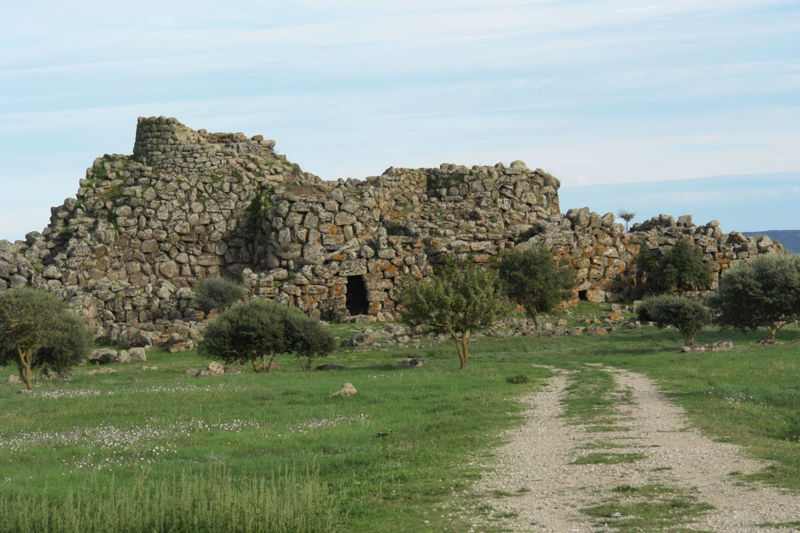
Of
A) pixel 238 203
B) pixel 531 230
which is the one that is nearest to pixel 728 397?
pixel 531 230

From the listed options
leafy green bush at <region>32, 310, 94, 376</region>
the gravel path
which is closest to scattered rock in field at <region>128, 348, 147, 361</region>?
leafy green bush at <region>32, 310, 94, 376</region>

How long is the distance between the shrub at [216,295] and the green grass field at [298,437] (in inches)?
760

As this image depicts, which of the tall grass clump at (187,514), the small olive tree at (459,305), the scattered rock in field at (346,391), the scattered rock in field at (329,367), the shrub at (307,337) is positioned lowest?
the scattered rock in field at (329,367)

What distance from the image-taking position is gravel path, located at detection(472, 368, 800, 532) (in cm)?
1034

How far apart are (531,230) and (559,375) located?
3700cm

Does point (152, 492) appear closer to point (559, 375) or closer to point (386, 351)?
point (559, 375)

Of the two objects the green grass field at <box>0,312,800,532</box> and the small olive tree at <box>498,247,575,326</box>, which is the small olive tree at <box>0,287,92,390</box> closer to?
the green grass field at <box>0,312,800,532</box>

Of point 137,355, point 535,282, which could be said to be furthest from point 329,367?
point 535,282

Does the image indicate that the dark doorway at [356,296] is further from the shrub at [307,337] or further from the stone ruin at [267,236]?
the shrub at [307,337]

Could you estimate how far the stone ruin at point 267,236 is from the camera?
59156 mm

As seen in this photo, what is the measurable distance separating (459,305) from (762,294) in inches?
652

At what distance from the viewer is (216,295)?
55.9 metres

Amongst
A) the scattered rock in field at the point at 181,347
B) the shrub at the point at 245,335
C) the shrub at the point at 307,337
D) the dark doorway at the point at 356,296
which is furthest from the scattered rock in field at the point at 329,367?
the dark doorway at the point at 356,296

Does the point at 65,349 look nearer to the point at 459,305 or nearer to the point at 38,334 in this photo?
the point at 38,334
